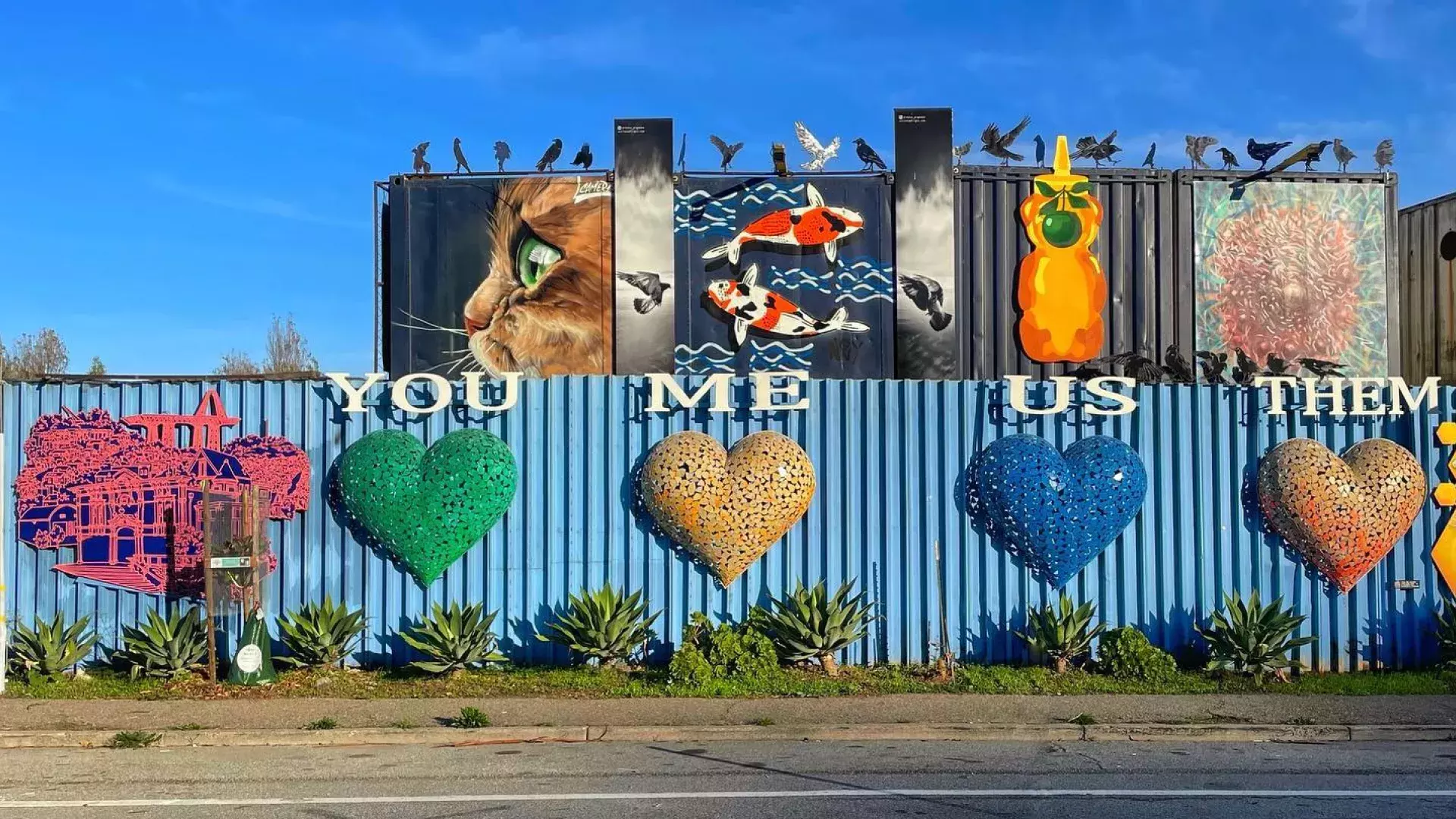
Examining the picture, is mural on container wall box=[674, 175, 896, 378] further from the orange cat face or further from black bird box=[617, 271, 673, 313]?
the orange cat face

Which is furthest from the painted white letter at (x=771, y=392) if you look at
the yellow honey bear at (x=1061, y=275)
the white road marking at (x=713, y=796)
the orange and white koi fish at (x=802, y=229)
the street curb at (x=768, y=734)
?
the white road marking at (x=713, y=796)

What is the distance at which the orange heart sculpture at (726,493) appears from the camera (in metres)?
12.3

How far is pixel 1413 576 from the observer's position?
13.1 m

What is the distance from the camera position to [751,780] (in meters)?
8.48

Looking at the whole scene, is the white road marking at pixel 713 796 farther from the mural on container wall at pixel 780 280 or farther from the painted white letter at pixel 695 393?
the mural on container wall at pixel 780 280

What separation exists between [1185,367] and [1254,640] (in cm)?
478

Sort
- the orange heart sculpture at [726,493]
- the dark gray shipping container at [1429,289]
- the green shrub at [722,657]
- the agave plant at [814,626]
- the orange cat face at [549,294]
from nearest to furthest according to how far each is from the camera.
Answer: the green shrub at [722,657], the agave plant at [814,626], the orange heart sculpture at [726,493], the orange cat face at [549,294], the dark gray shipping container at [1429,289]

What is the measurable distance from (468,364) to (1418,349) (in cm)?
1339

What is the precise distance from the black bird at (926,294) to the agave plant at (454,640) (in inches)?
258

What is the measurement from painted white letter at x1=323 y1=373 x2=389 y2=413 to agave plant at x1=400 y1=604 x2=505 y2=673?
2167mm

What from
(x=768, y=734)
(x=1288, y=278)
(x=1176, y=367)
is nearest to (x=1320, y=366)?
(x=1288, y=278)

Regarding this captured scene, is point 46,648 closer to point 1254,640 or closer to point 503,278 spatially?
point 503,278

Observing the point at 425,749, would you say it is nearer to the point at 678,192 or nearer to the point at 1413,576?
the point at 678,192

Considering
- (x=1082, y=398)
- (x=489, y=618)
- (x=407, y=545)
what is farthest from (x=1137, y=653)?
(x=407, y=545)
